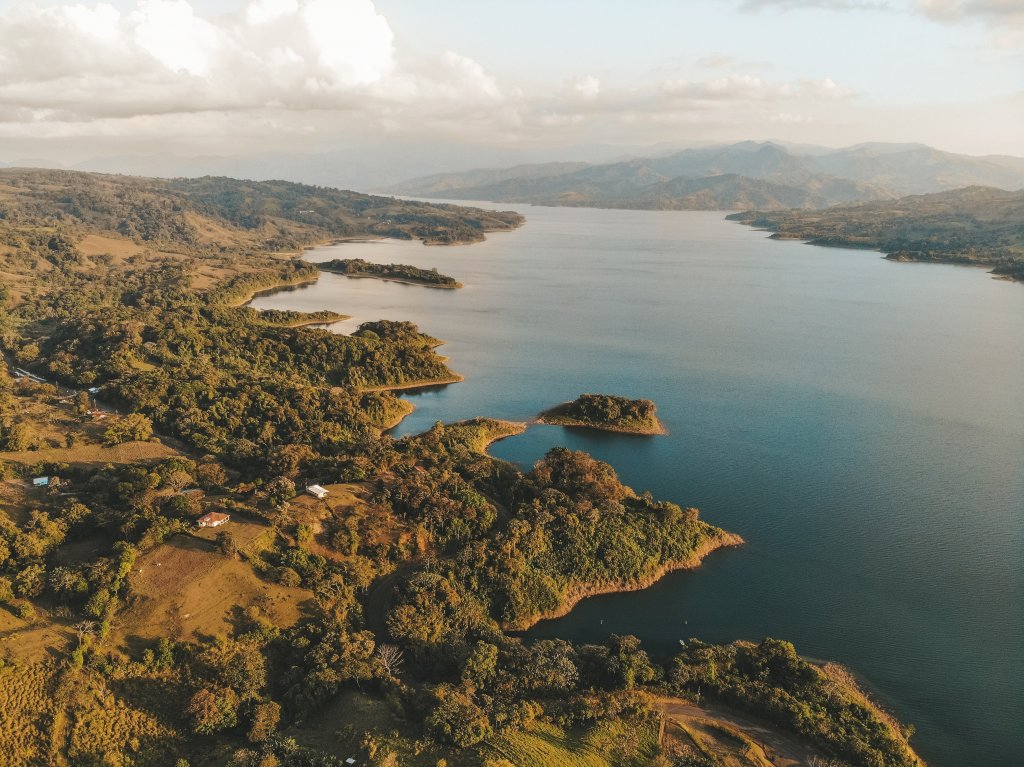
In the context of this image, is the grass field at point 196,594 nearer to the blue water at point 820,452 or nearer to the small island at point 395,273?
the blue water at point 820,452

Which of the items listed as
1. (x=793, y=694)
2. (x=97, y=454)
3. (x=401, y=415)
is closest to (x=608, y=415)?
(x=401, y=415)

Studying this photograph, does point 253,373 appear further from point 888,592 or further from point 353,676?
point 888,592

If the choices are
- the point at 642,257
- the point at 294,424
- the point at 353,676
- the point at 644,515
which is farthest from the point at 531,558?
the point at 642,257

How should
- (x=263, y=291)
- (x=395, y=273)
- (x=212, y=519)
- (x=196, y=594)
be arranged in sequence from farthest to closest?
(x=395, y=273) < (x=263, y=291) < (x=212, y=519) < (x=196, y=594)

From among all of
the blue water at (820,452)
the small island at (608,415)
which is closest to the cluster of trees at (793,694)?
the blue water at (820,452)

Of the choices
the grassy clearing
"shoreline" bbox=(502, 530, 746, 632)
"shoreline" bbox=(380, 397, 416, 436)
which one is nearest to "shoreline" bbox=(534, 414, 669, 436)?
"shoreline" bbox=(380, 397, 416, 436)

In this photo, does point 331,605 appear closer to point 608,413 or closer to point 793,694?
point 793,694
